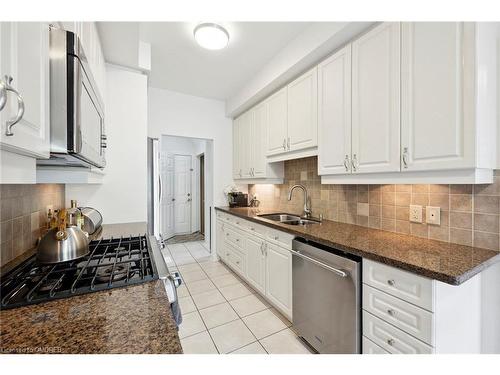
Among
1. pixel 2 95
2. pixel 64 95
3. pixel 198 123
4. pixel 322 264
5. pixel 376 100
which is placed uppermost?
pixel 198 123

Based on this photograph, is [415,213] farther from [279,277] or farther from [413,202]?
[279,277]

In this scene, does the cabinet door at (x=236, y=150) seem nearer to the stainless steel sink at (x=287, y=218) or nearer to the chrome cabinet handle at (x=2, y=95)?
the stainless steel sink at (x=287, y=218)

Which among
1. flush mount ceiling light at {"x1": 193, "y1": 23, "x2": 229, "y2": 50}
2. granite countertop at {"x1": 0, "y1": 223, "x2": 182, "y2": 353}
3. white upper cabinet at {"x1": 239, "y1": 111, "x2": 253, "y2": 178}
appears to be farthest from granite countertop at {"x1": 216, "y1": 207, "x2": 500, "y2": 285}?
flush mount ceiling light at {"x1": 193, "y1": 23, "x2": 229, "y2": 50}

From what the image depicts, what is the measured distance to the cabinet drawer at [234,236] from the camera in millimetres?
2789

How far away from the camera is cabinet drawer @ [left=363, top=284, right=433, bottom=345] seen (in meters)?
1.00

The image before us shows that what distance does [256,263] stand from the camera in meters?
2.40

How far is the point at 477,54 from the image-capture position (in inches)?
41.6

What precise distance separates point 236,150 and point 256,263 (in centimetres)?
193

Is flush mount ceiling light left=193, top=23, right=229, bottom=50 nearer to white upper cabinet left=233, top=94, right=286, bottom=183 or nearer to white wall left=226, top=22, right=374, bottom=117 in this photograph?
white wall left=226, top=22, right=374, bottom=117

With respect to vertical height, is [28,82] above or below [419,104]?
below

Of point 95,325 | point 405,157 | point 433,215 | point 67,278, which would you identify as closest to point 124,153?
point 67,278
